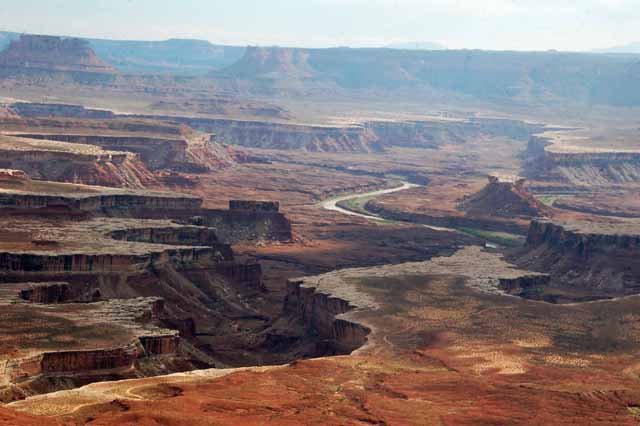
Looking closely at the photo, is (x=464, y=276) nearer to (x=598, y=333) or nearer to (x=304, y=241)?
(x=598, y=333)

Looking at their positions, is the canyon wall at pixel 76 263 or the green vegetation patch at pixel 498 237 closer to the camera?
the canyon wall at pixel 76 263

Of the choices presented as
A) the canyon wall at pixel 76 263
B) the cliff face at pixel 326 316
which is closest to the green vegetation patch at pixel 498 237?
the cliff face at pixel 326 316

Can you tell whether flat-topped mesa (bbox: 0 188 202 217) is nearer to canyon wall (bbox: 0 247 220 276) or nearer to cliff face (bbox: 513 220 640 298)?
canyon wall (bbox: 0 247 220 276)

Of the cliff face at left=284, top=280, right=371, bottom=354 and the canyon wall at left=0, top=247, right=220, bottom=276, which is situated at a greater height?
the canyon wall at left=0, top=247, right=220, bottom=276

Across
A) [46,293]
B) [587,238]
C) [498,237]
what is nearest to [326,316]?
[46,293]

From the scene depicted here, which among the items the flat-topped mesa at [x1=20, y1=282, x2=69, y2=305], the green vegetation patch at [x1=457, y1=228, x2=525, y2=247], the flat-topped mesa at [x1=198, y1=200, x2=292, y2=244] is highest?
the flat-topped mesa at [x1=20, y1=282, x2=69, y2=305]

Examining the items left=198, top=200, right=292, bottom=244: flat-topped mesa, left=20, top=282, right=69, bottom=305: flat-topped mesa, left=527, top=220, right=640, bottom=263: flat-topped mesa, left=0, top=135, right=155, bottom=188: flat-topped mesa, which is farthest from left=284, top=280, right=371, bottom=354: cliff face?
left=0, top=135, right=155, bottom=188: flat-topped mesa

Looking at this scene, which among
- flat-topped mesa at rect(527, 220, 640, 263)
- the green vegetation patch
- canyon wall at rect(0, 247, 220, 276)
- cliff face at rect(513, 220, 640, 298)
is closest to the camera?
canyon wall at rect(0, 247, 220, 276)

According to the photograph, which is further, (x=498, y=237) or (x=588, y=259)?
(x=498, y=237)

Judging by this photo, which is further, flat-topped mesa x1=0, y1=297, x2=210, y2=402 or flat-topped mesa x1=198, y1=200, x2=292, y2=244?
flat-topped mesa x1=198, y1=200, x2=292, y2=244

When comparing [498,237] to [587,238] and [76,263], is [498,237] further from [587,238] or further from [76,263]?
[76,263]

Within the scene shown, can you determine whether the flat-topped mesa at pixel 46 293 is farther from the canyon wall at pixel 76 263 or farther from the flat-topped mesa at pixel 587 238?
the flat-topped mesa at pixel 587 238
